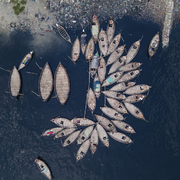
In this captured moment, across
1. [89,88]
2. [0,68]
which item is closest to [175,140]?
[89,88]

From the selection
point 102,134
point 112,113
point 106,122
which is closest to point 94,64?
point 112,113

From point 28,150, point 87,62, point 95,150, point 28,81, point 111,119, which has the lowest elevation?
point 28,150

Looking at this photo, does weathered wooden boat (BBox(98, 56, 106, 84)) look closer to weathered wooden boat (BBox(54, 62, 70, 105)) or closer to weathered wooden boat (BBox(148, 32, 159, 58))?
weathered wooden boat (BBox(54, 62, 70, 105))

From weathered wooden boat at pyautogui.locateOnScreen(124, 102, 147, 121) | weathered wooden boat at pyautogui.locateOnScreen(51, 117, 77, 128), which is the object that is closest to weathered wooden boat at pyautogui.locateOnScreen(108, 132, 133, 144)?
weathered wooden boat at pyautogui.locateOnScreen(124, 102, 147, 121)

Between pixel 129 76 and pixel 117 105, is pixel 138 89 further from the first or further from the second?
pixel 117 105

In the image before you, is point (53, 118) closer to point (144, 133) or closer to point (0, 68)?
point (0, 68)

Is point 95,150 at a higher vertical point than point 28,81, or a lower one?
lower
